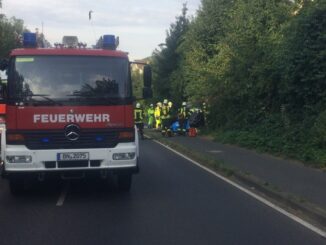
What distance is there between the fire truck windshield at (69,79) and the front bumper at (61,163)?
35.1 inches

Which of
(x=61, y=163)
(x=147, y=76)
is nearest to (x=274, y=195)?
(x=147, y=76)

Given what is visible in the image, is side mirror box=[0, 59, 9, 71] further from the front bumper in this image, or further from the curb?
the curb

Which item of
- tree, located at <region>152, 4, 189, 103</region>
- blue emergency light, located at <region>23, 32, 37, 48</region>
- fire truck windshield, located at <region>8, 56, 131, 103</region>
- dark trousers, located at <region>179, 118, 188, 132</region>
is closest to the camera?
fire truck windshield, located at <region>8, 56, 131, 103</region>

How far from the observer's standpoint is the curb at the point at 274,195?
9312mm

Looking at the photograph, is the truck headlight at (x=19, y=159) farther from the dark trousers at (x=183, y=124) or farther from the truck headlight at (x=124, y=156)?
the dark trousers at (x=183, y=124)

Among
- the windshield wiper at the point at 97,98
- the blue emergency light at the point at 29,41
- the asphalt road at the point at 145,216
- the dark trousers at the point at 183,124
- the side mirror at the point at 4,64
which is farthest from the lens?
the dark trousers at the point at 183,124

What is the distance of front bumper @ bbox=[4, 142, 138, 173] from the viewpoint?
10789mm

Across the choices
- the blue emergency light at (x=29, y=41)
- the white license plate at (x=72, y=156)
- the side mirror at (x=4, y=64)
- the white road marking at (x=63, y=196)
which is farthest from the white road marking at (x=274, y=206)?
the side mirror at (x=4, y=64)

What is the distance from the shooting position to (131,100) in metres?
11.3

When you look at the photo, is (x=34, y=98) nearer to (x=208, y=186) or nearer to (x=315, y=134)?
(x=208, y=186)

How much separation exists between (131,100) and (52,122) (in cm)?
147

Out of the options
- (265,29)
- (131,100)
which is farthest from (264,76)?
(131,100)

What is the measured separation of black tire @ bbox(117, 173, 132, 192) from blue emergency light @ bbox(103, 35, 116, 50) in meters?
2.45

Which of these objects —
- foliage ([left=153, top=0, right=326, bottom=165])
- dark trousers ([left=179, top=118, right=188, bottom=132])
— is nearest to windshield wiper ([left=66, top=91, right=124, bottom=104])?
foliage ([left=153, top=0, right=326, bottom=165])
